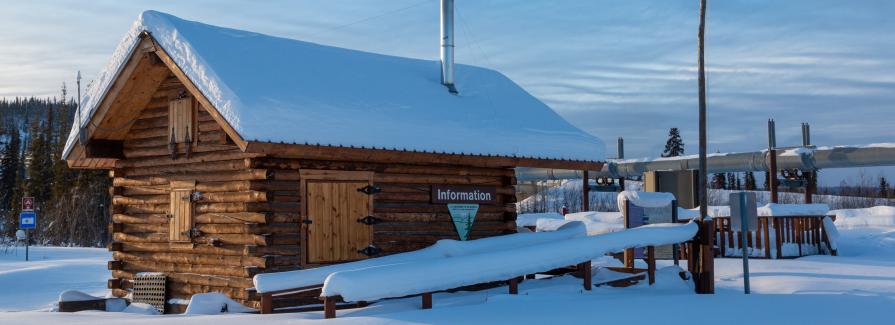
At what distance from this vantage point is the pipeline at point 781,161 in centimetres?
2769

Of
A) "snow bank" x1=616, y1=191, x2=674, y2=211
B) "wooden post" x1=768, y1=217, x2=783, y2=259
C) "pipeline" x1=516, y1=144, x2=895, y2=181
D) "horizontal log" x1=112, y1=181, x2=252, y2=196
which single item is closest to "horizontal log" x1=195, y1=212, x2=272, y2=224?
"horizontal log" x1=112, y1=181, x2=252, y2=196

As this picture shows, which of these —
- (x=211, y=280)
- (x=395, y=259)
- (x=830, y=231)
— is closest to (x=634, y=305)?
(x=395, y=259)

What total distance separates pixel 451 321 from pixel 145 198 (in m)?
8.08

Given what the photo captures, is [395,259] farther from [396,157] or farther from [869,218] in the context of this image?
[869,218]

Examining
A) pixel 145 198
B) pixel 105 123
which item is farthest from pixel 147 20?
pixel 145 198

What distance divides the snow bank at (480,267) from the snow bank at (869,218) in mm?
22746

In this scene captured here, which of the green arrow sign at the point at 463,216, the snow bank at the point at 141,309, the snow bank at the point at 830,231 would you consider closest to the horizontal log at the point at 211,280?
the snow bank at the point at 141,309

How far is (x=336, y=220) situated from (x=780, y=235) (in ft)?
49.9

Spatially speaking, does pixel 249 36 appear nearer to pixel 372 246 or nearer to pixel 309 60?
pixel 309 60

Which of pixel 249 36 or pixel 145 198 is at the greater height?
pixel 249 36

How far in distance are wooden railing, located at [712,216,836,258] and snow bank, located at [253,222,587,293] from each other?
9.64m

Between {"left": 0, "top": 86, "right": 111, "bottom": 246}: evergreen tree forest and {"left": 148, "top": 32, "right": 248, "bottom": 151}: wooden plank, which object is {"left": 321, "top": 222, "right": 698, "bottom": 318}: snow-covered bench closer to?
{"left": 148, "top": 32, "right": 248, "bottom": 151}: wooden plank

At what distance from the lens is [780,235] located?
1000 inches

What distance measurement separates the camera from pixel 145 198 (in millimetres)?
16766
